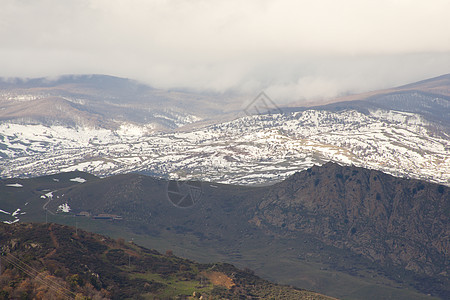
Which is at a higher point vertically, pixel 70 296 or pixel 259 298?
pixel 70 296

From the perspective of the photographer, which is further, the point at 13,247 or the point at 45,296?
the point at 13,247

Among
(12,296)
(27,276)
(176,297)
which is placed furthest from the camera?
(176,297)

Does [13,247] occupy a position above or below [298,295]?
above

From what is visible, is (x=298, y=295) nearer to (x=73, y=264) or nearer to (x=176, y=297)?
(x=176, y=297)

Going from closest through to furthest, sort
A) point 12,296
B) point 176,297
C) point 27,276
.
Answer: point 12,296 < point 27,276 < point 176,297

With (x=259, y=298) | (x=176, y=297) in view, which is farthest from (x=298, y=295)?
(x=176, y=297)

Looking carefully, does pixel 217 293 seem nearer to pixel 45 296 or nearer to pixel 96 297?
pixel 96 297

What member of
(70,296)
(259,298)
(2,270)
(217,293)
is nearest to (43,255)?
(2,270)

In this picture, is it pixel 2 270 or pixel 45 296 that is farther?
pixel 2 270
